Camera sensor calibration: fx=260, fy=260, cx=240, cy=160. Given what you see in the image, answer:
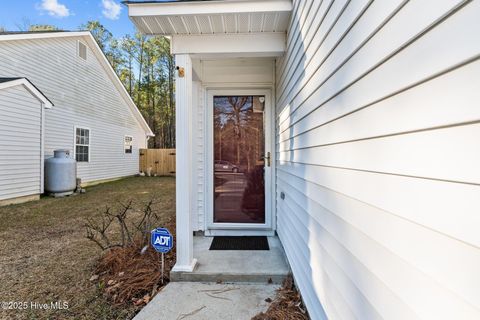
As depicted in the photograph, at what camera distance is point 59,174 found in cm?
766

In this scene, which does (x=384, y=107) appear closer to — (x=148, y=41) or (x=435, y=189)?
(x=435, y=189)

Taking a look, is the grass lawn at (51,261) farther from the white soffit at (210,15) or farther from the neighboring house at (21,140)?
the white soffit at (210,15)

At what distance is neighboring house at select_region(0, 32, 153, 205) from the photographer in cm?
739

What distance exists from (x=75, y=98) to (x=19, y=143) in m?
3.43

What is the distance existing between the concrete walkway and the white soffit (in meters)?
2.45

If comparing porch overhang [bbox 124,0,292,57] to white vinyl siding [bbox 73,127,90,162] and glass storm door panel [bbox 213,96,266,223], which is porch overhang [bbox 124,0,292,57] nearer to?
glass storm door panel [bbox 213,96,266,223]

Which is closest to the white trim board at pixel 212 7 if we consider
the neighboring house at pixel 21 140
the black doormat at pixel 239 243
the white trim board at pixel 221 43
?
the white trim board at pixel 221 43

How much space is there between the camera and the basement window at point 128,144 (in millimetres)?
12700

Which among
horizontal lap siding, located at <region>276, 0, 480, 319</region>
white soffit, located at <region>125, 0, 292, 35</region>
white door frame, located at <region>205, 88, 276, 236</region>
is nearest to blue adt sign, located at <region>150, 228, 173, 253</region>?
white door frame, located at <region>205, 88, 276, 236</region>

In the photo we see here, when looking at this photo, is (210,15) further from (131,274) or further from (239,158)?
(131,274)

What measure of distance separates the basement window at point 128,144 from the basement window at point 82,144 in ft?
8.55

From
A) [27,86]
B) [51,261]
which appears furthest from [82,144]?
[51,261]

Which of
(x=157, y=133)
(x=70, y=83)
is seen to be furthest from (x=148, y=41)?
(x=70, y=83)

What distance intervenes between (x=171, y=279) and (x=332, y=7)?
2.53 metres
